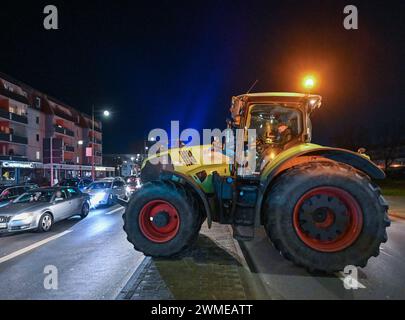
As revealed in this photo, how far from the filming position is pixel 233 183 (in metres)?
5.18

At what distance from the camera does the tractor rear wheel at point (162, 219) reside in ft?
16.7

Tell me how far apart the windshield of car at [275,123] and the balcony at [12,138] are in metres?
44.2

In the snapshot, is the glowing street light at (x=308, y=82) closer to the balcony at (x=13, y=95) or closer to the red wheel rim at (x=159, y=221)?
the red wheel rim at (x=159, y=221)

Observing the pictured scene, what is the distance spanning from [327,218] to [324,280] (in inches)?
37.5

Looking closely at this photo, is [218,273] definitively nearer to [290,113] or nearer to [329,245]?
[329,245]

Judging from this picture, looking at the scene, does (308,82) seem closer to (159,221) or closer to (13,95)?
(159,221)

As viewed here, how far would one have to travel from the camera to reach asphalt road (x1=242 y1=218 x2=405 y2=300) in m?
4.20

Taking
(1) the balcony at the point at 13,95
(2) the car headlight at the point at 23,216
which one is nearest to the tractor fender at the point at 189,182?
(2) the car headlight at the point at 23,216

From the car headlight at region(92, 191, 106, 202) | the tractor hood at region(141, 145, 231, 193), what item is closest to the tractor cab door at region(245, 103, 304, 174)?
the tractor hood at region(141, 145, 231, 193)

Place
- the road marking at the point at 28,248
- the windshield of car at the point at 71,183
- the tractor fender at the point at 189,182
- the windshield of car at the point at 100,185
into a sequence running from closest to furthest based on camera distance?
1. the tractor fender at the point at 189,182
2. the road marking at the point at 28,248
3. the windshield of car at the point at 100,185
4. the windshield of car at the point at 71,183

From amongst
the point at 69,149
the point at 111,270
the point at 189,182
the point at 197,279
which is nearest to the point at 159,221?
the point at 189,182

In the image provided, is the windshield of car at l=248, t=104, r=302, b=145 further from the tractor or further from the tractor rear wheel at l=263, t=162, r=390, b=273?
the tractor rear wheel at l=263, t=162, r=390, b=273

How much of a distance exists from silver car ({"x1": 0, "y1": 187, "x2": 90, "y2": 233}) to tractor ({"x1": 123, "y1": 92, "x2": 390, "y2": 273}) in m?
5.44

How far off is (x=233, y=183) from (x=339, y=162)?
1783mm
